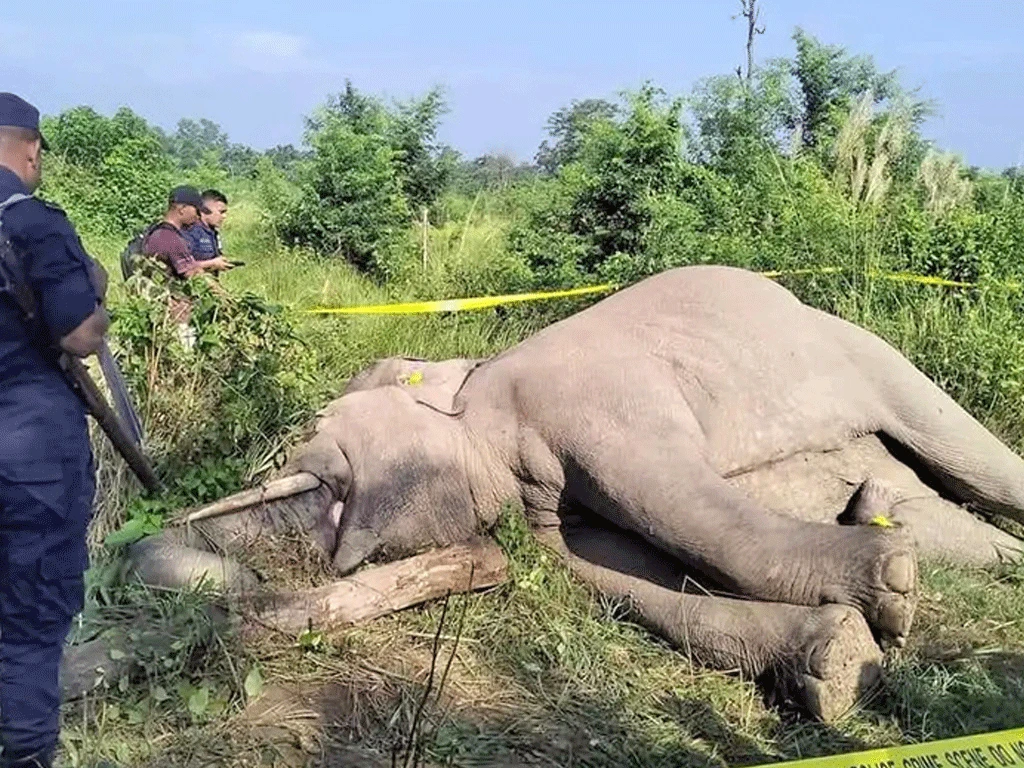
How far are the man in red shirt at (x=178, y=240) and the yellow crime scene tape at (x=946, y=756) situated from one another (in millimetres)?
5869

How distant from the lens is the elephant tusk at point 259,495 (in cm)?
510

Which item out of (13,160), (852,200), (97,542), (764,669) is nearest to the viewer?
(13,160)

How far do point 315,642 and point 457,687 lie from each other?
1.86 feet

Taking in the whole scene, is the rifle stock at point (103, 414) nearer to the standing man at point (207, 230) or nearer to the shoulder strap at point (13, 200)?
the shoulder strap at point (13, 200)

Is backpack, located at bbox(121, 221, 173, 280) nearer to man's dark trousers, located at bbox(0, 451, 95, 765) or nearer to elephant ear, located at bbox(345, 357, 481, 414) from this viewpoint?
elephant ear, located at bbox(345, 357, 481, 414)

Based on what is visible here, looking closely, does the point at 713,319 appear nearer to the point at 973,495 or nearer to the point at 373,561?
the point at 973,495

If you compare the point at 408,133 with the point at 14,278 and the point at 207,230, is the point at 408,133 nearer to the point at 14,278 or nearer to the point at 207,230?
the point at 207,230

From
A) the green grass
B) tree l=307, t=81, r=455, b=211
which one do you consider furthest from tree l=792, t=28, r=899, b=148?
the green grass

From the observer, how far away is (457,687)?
4383 mm

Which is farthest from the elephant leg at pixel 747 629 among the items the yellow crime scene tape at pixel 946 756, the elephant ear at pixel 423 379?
the yellow crime scene tape at pixel 946 756

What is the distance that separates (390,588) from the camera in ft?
16.0

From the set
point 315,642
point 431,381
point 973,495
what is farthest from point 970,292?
point 315,642

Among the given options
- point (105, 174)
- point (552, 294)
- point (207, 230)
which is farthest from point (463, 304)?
point (105, 174)

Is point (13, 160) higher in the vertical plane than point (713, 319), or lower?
higher
